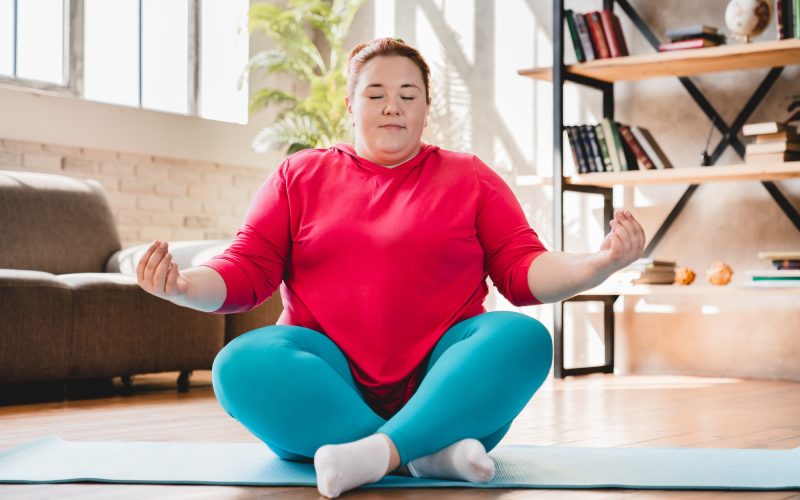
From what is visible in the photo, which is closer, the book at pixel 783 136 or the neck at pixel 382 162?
the neck at pixel 382 162

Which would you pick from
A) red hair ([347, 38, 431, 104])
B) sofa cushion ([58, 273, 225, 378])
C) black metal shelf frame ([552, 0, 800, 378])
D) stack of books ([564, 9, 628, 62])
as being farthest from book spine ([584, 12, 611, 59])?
red hair ([347, 38, 431, 104])

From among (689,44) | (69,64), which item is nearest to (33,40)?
(69,64)

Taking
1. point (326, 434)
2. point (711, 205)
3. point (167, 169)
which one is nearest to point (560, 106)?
point (711, 205)

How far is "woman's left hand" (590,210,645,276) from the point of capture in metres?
1.47

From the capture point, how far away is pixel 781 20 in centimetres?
355

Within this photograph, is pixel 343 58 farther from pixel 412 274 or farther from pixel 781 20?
pixel 412 274

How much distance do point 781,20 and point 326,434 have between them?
268 centimetres

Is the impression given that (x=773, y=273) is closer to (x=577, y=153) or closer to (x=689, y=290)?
(x=689, y=290)

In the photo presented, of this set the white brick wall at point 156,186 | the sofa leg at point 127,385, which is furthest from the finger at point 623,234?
the white brick wall at point 156,186

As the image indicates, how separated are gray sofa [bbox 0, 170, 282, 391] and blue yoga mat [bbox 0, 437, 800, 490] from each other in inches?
40.6

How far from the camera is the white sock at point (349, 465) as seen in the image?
141 centimetres

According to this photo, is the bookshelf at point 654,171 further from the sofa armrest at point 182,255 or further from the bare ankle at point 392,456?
the bare ankle at point 392,456

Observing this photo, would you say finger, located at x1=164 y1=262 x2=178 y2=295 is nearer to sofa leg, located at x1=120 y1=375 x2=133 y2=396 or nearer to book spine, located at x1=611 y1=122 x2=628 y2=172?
sofa leg, located at x1=120 y1=375 x2=133 y2=396

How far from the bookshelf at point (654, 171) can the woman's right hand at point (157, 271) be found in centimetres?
249
